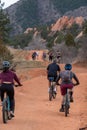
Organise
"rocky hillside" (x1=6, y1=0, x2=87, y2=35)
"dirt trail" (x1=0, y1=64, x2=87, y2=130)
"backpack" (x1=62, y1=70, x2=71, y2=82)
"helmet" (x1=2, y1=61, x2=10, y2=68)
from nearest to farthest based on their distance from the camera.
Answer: "dirt trail" (x1=0, y1=64, x2=87, y2=130) < "helmet" (x1=2, y1=61, x2=10, y2=68) < "backpack" (x1=62, y1=70, x2=71, y2=82) < "rocky hillside" (x1=6, y1=0, x2=87, y2=35)

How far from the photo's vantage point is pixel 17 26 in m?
188

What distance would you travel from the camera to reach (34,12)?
196 m

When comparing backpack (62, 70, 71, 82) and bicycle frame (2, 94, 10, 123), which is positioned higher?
backpack (62, 70, 71, 82)

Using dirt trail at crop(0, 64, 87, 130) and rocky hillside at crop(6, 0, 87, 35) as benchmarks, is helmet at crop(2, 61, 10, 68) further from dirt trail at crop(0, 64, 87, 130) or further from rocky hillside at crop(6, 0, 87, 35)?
rocky hillside at crop(6, 0, 87, 35)

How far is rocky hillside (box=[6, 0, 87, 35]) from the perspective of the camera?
18700cm

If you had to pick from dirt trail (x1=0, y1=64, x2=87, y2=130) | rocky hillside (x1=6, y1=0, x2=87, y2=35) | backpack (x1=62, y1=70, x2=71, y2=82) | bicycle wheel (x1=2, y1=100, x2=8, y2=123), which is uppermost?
rocky hillside (x1=6, y1=0, x2=87, y2=35)

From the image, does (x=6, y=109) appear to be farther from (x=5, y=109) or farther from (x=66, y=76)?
(x=66, y=76)

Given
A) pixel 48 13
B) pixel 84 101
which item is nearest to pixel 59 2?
pixel 48 13

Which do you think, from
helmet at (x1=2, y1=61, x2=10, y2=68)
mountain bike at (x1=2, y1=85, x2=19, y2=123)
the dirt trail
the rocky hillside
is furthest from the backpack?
the rocky hillside

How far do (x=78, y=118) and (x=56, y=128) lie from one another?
221cm

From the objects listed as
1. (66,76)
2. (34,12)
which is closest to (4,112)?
(66,76)

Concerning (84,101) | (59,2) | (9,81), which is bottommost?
(84,101)

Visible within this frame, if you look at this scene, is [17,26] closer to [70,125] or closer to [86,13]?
[86,13]

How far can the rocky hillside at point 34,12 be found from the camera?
7362 inches
